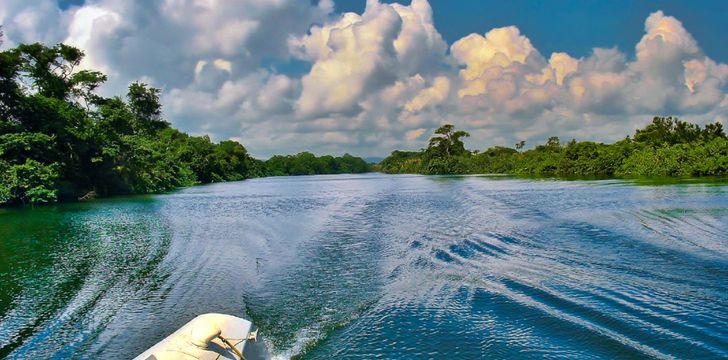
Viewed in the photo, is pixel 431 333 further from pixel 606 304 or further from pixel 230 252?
pixel 230 252

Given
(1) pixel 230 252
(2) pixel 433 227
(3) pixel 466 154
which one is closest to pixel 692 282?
(2) pixel 433 227

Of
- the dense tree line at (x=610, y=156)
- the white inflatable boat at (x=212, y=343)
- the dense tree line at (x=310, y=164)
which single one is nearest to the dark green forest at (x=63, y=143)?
the white inflatable boat at (x=212, y=343)

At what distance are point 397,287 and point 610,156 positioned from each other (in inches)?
2536

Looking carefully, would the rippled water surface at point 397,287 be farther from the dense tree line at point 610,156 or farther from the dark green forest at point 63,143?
the dense tree line at point 610,156

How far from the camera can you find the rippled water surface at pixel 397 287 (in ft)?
20.0

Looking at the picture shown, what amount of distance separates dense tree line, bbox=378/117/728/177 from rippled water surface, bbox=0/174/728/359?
37046 mm

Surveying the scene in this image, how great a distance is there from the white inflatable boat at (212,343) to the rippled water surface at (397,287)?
0.98m

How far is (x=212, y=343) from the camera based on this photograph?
466cm

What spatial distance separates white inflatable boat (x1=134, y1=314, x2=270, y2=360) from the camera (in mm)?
4473

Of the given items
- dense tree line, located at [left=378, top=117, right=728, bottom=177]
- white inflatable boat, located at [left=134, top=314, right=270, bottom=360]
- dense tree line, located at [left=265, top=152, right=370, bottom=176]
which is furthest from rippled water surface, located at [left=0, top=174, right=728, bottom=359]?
dense tree line, located at [left=265, top=152, right=370, bottom=176]

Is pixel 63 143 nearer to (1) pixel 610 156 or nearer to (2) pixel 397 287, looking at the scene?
(2) pixel 397 287

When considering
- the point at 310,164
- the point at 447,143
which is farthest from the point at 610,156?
the point at 310,164

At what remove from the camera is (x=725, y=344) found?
5664 mm

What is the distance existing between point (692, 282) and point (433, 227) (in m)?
8.57
